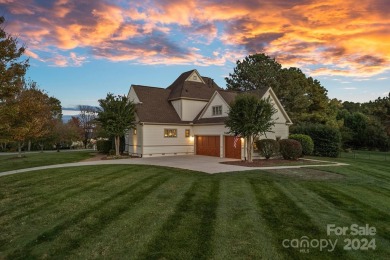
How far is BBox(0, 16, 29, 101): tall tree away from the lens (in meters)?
12.4

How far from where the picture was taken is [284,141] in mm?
23547

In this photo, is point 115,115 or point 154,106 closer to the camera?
point 115,115

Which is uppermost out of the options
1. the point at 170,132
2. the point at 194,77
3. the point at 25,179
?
the point at 194,77

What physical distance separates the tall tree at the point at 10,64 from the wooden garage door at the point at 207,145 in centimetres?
1794

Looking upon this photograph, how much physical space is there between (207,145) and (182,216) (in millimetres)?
20211

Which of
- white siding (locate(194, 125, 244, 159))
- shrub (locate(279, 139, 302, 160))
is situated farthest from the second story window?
shrub (locate(279, 139, 302, 160))

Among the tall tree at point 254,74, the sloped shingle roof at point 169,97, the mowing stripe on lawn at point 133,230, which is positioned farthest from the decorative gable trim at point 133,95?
the tall tree at point 254,74

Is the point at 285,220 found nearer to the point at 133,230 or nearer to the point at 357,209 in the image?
the point at 357,209

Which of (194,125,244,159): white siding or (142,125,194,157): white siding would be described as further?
(142,125,194,157): white siding

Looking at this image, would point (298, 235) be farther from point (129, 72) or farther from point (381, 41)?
point (129, 72)

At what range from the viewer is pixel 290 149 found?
23109mm

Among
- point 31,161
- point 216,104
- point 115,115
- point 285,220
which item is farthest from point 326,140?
point 31,161

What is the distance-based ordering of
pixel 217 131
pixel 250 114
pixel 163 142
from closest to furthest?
pixel 250 114 < pixel 217 131 < pixel 163 142

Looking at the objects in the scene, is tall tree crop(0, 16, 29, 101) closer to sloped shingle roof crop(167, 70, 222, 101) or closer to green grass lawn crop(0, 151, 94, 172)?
green grass lawn crop(0, 151, 94, 172)
